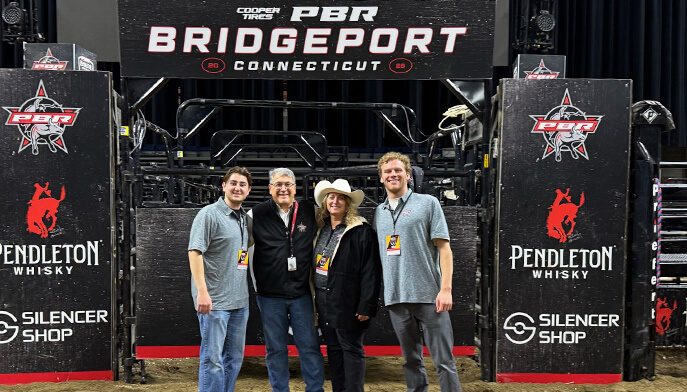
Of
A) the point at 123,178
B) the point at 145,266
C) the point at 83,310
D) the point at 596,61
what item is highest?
the point at 596,61

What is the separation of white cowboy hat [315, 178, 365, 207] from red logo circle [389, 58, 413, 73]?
1.12 meters

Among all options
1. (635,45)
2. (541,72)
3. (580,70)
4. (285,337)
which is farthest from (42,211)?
(635,45)

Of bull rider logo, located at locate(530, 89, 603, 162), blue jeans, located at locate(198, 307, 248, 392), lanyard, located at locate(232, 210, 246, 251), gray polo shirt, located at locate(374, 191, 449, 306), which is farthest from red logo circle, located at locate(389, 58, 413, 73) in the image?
blue jeans, located at locate(198, 307, 248, 392)

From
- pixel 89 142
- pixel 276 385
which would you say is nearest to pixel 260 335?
pixel 276 385

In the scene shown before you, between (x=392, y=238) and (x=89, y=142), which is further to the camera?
(x=89, y=142)

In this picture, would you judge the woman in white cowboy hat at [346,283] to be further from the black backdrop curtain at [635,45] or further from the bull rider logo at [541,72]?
the black backdrop curtain at [635,45]

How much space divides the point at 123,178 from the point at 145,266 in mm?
683

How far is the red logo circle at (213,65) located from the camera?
4605 mm

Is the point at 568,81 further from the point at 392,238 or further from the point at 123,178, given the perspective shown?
the point at 123,178

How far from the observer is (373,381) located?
197 inches

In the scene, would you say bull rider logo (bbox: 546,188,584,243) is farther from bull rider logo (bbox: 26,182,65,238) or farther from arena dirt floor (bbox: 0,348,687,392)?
bull rider logo (bbox: 26,182,65,238)

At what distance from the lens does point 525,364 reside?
480 cm

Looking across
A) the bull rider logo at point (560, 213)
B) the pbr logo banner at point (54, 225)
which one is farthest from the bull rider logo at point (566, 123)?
the pbr logo banner at point (54, 225)

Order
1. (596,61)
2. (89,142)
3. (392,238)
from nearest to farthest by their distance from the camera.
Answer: (392,238) < (89,142) < (596,61)
